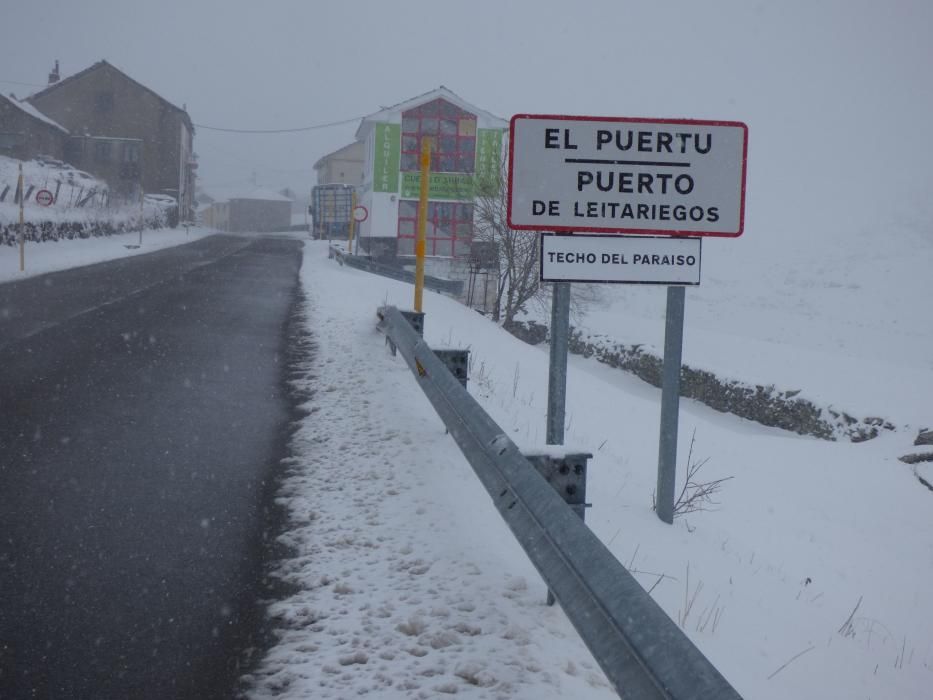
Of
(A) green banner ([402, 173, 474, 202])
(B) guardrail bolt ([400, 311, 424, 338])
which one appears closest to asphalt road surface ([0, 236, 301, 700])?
(B) guardrail bolt ([400, 311, 424, 338])

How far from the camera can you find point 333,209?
5478 centimetres

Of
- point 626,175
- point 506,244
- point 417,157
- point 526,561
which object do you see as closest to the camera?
point 526,561

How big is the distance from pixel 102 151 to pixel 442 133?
33.2 m

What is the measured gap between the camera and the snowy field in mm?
3145

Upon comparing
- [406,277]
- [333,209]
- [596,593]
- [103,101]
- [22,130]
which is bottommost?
[596,593]

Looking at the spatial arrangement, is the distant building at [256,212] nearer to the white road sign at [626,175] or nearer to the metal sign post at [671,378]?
the metal sign post at [671,378]

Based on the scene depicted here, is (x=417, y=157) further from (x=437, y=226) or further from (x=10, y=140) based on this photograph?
Answer: (x=10, y=140)

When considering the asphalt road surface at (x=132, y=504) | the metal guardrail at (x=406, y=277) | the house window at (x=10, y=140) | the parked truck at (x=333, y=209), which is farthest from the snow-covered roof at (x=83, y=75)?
the asphalt road surface at (x=132, y=504)

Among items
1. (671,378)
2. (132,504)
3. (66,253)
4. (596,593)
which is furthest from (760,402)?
(66,253)

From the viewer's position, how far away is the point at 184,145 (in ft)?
218

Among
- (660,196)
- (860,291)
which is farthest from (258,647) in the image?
(860,291)

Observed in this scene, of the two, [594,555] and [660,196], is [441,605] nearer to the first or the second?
[594,555]

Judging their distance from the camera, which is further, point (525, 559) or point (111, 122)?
point (111, 122)

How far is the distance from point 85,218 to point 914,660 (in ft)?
111
